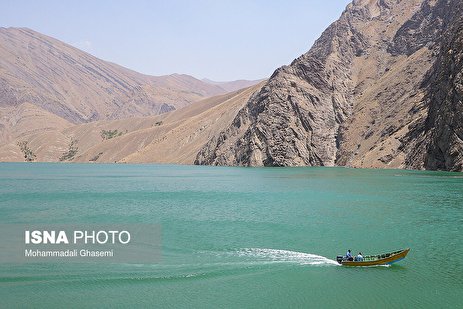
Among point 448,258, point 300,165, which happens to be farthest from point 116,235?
point 300,165

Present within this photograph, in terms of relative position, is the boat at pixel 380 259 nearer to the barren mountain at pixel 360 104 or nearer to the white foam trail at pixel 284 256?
the white foam trail at pixel 284 256

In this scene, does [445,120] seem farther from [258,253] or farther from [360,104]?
[258,253]

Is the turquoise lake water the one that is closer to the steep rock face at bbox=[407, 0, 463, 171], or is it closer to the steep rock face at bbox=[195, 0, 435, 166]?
the steep rock face at bbox=[407, 0, 463, 171]

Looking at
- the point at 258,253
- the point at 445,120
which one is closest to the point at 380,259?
the point at 258,253

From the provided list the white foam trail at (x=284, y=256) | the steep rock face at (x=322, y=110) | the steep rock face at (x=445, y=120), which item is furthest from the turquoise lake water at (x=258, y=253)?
the steep rock face at (x=322, y=110)

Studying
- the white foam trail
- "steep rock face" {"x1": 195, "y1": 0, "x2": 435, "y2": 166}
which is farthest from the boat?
"steep rock face" {"x1": 195, "y1": 0, "x2": 435, "y2": 166}

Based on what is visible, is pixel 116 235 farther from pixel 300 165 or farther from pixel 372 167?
pixel 300 165
